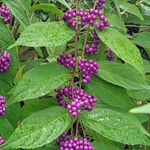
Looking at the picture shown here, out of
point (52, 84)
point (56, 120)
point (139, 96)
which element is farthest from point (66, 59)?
point (139, 96)

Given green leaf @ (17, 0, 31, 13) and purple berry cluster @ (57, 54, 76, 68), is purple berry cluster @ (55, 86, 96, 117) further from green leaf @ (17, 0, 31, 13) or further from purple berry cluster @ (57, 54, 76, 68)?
green leaf @ (17, 0, 31, 13)

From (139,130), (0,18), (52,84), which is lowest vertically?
(139,130)

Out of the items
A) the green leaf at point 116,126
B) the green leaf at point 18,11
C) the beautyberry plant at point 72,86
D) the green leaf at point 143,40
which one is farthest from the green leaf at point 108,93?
the green leaf at point 143,40

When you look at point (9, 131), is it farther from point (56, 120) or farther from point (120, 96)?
point (120, 96)

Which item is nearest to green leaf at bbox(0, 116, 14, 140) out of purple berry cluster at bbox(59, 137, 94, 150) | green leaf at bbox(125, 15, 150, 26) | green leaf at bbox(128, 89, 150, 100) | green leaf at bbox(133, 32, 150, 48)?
purple berry cluster at bbox(59, 137, 94, 150)

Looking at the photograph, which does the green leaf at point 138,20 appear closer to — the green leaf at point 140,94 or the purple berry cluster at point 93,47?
the green leaf at point 140,94
